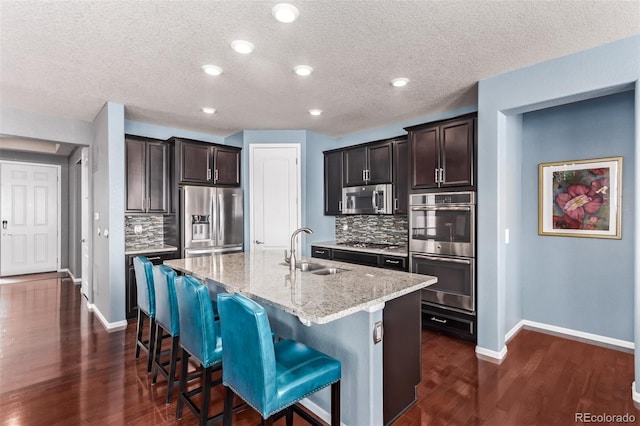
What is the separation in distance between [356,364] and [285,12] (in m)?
2.14

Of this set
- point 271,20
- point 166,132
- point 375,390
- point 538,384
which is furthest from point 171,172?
point 538,384

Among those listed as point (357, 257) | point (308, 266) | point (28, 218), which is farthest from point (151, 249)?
point (28, 218)

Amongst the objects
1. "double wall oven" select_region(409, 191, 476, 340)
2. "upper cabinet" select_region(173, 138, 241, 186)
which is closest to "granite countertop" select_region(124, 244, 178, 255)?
"upper cabinet" select_region(173, 138, 241, 186)

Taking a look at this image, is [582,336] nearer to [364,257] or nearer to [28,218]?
[364,257]

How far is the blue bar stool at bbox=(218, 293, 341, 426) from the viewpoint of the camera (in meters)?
1.44

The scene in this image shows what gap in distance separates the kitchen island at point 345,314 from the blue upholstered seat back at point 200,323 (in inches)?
8.4

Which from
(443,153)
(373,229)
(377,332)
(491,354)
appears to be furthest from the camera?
(373,229)

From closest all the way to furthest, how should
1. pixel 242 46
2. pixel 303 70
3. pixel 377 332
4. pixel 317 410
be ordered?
pixel 377 332 → pixel 317 410 → pixel 242 46 → pixel 303 70

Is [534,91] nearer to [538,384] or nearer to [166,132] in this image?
[538,384]

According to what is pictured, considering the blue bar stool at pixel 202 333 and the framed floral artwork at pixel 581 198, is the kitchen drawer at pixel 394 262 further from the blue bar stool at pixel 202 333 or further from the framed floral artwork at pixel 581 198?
the blue bar stool at pixel 202 333

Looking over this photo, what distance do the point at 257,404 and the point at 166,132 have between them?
4.43 metres

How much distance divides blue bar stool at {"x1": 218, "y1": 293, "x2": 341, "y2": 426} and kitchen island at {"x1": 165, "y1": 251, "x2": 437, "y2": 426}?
0.66 ft

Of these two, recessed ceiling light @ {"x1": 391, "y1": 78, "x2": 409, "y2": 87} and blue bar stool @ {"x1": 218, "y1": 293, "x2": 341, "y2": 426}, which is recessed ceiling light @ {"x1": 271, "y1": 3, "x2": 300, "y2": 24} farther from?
blue bar stool @ {"x1": 218, "y1": 293, "x2": 341, "y2": 426}

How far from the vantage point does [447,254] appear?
3457 mm
